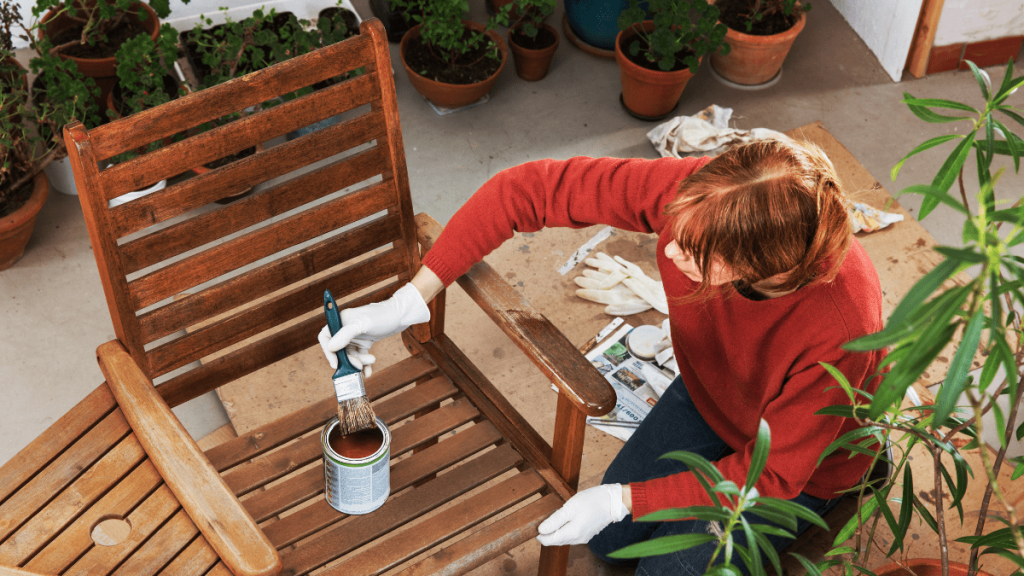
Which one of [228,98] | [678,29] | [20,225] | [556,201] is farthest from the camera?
[678,29]

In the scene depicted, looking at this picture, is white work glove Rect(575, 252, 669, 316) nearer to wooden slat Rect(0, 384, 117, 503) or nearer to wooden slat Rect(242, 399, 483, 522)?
wooden slat Rect(242, 399, 483, 522)

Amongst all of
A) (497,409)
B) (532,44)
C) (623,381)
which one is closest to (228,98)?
(497,409)

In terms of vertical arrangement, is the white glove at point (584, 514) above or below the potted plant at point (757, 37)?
above

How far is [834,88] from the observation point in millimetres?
3137

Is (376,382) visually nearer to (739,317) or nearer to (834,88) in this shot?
(739,317)

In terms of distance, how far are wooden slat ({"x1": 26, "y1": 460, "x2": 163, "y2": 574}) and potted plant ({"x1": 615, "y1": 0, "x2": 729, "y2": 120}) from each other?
2.06 metres

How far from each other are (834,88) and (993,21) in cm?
60

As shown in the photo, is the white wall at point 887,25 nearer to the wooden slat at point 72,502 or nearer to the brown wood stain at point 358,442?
the brown wood stain at point 358,442

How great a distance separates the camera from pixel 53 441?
1322 mm

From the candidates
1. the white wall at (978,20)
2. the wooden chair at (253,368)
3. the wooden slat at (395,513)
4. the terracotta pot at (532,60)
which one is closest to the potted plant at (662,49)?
the terracotta pot at (532,60)

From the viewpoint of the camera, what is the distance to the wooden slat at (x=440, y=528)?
1.32 metres

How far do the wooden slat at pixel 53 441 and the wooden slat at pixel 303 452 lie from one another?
0.23 meters

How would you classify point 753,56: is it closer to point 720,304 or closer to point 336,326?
point 720,304

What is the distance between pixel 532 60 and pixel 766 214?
2.08 meters
